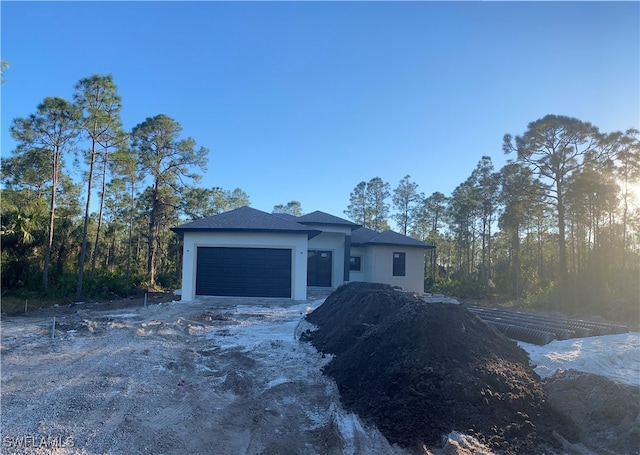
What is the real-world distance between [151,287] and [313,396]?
70.8ft

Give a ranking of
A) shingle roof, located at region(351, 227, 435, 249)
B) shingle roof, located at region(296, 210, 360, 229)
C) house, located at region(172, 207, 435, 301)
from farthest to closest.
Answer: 1. shingle roof, located at region(351, 227, 435, 249)
2. shingle roof, located at region(296, 210, 360, 229)
3. house, located at region(172, 207, 435, 301)

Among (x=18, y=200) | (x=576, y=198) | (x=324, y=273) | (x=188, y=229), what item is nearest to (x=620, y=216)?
(x=576, y=198)

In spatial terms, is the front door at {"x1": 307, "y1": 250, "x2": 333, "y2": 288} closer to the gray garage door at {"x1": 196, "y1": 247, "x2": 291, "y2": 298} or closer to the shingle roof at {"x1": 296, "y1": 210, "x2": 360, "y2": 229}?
the shingle roof at {"x1": 296, "y1": 210, "x2": 360, "y2": 229}

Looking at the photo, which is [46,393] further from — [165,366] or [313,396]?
[313,396]

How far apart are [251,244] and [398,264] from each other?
9.18 metres

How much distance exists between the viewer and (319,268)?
21281 mm

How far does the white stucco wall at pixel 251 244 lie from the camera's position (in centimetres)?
1578

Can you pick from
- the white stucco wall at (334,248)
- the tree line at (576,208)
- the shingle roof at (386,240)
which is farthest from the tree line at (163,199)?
the white stucco wall at (334,248)

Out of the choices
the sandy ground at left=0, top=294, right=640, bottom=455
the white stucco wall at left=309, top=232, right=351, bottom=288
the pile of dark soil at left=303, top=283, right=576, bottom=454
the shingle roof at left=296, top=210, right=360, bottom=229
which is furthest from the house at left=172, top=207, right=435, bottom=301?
the pile of dark soil at left=303, top=283, right=576, bottom=454

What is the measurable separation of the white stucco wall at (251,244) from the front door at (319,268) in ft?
17.2

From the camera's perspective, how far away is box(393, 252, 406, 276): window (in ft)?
71.2

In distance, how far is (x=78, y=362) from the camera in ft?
21.8

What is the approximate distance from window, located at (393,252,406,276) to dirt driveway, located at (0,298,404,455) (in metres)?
13.2

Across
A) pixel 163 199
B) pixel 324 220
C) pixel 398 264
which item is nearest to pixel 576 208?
pixel 398 264
